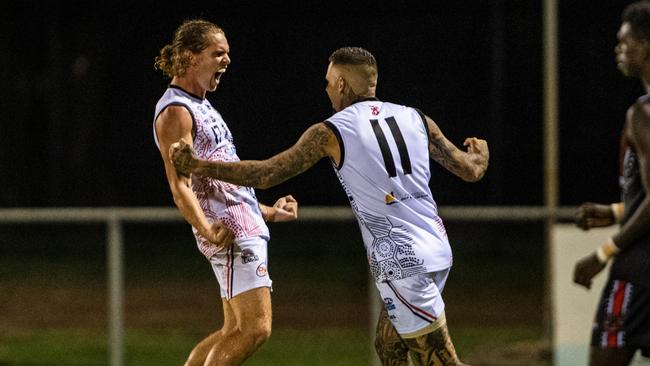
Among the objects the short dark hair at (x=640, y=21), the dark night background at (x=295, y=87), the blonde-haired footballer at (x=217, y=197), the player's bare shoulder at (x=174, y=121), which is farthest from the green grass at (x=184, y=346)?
the dark night background at (x=295, y=87)

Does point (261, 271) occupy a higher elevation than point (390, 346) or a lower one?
higher

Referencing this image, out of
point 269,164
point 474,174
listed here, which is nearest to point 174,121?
point 269,164

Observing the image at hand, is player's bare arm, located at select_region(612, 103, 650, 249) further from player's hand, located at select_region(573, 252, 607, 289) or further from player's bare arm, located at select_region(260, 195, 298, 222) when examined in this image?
player's bare arm, located at select_region(260, 195, 298, 222)

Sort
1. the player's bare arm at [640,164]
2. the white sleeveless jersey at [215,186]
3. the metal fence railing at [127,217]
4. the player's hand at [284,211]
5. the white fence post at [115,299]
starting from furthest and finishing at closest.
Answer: the white fence post at [115,299], the metal fence railing at [127,217], the player's hand at [284,211], the white sleeveless jersey at [215,186], the player's bare arm at [640,164]

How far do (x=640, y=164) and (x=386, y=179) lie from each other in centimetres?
117

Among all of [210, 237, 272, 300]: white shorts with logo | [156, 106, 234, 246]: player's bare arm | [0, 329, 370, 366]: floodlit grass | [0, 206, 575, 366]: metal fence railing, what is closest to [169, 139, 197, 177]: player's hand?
[156, 106, 234, 246]: player's bare arm

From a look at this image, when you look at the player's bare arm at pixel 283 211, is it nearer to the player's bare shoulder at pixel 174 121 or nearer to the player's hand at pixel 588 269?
the player's bare shoulder at pixel 174 121

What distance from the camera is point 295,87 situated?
81.5ft

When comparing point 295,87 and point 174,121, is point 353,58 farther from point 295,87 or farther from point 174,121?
point 295,87

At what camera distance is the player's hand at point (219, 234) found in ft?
19.8

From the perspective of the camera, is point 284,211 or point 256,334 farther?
point 284,211

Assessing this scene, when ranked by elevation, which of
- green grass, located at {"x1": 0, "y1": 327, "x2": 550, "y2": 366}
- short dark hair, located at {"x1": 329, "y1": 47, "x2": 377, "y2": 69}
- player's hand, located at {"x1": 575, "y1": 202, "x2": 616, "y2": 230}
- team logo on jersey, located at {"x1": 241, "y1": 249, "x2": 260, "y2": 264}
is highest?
short dark hair, located at {"x1": 329, "y1": 47, "x2": 377, "y2": 69}

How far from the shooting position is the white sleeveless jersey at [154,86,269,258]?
20.3ft

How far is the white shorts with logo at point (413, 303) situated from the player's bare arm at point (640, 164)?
94 centimetres
